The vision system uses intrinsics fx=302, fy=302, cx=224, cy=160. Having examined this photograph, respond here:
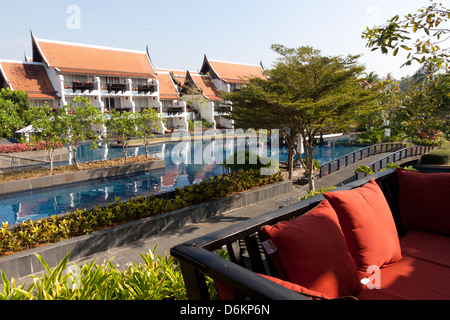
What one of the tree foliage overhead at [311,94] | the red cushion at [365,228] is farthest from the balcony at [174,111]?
the red cushion at [365,228]

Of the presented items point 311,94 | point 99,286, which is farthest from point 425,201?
point 311,94

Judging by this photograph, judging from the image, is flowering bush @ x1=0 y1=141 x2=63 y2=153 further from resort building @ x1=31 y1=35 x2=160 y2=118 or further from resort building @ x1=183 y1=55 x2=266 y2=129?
resort building @ x1=183 y1=55 x2=266 y2=129

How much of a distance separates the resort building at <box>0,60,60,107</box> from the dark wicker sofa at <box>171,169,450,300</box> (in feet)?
119

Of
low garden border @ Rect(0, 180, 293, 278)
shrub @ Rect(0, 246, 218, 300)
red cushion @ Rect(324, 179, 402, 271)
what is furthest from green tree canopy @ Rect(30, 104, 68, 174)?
red cushion @ Rect(324, 179, 402, 271)

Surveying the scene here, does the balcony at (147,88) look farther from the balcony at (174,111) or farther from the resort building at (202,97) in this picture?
the resort building at (202,97)

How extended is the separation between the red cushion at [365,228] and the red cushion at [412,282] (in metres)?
0.11

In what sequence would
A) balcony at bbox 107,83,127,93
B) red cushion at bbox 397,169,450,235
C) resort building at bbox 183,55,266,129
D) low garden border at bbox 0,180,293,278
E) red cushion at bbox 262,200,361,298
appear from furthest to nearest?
resort building at bbox 183,55,266,129, balcony at bbox 107,83,127,93, low garden border at bbox 0,180,293,278, red cushion at bbox 397,169,450,235, red cushion at bbox 262,200,361,298

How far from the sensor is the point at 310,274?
2.13 m

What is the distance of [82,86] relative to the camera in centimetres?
3419

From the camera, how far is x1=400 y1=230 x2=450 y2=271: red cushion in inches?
123

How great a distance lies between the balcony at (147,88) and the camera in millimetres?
38969

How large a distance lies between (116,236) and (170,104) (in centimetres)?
3818
